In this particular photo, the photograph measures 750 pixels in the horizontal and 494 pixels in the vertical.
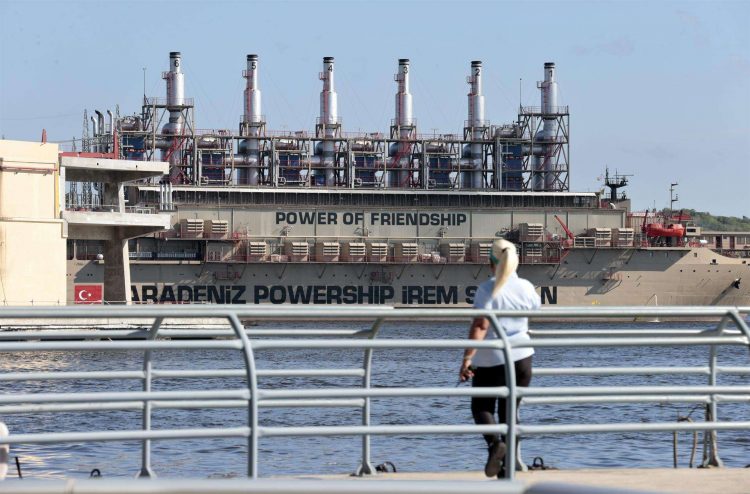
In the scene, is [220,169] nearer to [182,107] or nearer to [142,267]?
[182,107]

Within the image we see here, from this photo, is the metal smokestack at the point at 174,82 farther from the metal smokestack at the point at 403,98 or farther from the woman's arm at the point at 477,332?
the woman's arm at the point at 477,332

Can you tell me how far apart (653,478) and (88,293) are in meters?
56.6

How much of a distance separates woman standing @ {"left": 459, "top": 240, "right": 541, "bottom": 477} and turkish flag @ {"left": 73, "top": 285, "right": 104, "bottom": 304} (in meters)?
52.1

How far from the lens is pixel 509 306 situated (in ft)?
26.3

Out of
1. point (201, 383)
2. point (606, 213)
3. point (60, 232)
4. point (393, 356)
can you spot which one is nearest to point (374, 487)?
point (201, 383)

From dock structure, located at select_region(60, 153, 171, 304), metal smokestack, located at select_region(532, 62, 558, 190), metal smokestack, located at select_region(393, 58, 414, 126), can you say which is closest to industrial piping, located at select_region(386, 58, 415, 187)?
metal smokestack, located at select_region(393, 58, 414, 126)

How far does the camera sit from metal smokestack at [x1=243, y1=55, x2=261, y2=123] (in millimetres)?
77938

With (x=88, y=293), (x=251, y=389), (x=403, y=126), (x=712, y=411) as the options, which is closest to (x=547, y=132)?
(x=403, y=126)

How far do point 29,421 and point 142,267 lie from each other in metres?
52.0

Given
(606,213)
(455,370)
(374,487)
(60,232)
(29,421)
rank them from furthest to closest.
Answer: (606,213) < (60,232) < (455,370) < (29,421) < (374,487)

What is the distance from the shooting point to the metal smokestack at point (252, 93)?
77938 millimetres

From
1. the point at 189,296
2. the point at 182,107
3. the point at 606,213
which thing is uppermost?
the point at 182,107

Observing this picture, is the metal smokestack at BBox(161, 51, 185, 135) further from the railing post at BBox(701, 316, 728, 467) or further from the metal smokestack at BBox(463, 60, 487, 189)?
the railing post at BBox(701, 316, 728, 467)

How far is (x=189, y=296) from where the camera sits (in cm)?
6975
